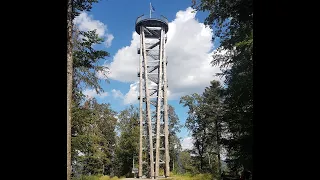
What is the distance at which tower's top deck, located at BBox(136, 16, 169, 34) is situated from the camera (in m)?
14.0

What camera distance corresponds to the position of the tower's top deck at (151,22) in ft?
46.0

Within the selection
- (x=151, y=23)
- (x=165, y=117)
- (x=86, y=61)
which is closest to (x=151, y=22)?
(x=151, y=23)

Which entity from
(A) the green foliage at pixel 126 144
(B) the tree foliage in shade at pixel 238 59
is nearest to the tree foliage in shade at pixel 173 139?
(A) the green foliage at pixel 126 144

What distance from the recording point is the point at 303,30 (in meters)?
1.12

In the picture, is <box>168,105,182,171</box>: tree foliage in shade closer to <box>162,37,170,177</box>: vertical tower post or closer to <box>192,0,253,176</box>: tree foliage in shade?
<box>162,37,170,177</box>: vertical tower post

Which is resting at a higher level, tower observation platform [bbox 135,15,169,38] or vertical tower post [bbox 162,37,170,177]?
tower observation platform [bbox 135,15,169,38]

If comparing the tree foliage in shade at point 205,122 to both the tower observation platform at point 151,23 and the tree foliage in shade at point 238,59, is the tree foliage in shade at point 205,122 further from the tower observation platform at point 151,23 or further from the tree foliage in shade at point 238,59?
the tower observation platform at point 151,23

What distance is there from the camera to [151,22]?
14.1 metres

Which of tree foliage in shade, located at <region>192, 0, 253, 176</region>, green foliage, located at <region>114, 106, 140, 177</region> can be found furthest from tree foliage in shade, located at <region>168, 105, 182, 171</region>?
tree foliage in shade, located at <region>192, 0, 253, 176</region>

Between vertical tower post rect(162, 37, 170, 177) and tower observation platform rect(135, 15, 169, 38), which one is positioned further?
tower observation platform rect(135, 15, 169, 38)
